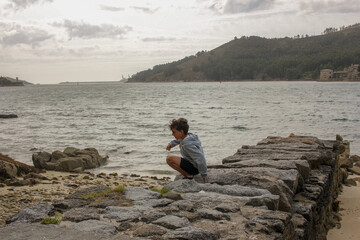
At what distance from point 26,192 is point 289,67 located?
6350 inches

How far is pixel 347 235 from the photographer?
684cm

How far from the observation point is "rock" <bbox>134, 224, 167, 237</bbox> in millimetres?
3354

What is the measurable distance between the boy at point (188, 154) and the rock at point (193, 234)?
6.65 feet

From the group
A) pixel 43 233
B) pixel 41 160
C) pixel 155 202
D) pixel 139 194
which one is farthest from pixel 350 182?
pixel 41 160

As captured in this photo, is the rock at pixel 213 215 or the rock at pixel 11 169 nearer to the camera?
the rock at pixel 213 215

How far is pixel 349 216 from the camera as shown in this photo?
309 inches

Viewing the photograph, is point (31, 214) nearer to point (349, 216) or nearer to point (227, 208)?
point (227, 208)

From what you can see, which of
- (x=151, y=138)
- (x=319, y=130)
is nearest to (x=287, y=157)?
(x=151, y=138)

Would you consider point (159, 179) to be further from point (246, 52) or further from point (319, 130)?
point (246, 52)

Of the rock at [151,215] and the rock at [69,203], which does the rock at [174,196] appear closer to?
the rock at [151,215]

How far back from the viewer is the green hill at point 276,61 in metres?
155

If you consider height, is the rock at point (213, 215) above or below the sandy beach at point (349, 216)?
above

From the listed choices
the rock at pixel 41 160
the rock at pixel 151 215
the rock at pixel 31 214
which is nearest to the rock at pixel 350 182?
the rock at pixel 151 215

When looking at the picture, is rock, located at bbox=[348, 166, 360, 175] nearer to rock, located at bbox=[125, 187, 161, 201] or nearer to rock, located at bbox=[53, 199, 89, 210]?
Answer: rock, located at bbox=[125, 187, 161, 201]
